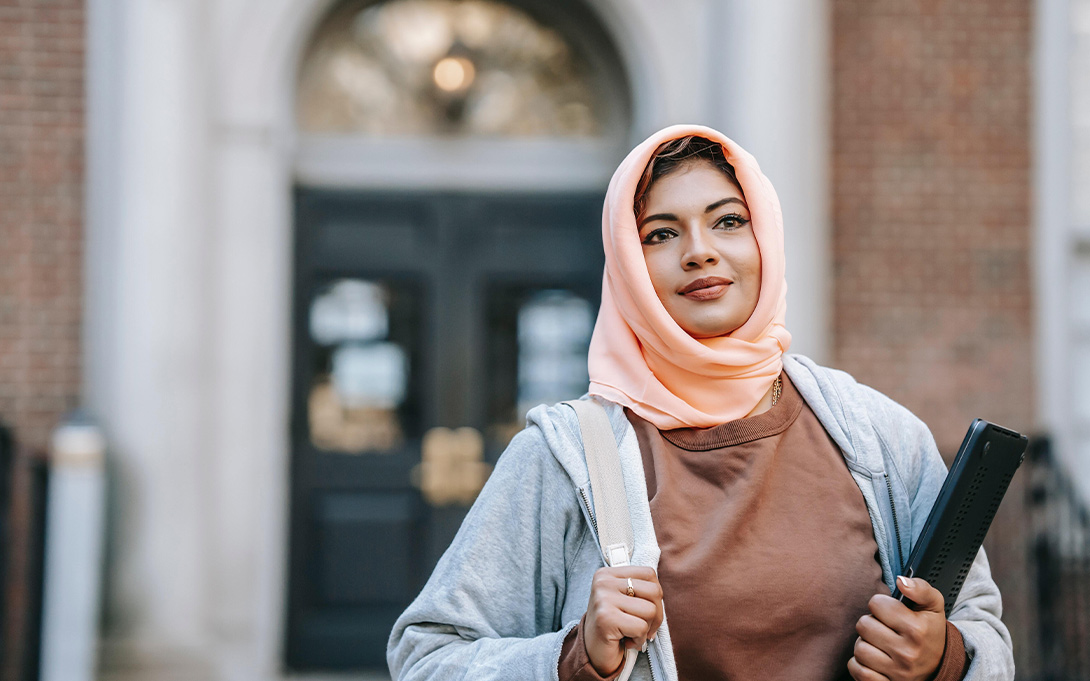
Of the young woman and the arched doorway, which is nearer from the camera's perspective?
the young woman

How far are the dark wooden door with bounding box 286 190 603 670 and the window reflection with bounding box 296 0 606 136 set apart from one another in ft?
1.59

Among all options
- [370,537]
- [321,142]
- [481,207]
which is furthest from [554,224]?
[370,537]

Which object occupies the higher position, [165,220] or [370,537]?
[165,220]

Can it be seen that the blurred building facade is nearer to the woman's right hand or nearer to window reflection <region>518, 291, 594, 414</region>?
window reflection <region>518, 291, 594, 414</region>

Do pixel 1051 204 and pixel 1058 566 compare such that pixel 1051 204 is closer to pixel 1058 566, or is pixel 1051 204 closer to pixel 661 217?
pixel 1058 566

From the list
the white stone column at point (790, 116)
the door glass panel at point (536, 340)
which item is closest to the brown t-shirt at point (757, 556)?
the white stone column at point (790, 116)

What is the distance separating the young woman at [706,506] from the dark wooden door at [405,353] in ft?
13.1

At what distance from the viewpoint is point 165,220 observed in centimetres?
465

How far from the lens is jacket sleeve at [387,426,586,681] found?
4.70 ft

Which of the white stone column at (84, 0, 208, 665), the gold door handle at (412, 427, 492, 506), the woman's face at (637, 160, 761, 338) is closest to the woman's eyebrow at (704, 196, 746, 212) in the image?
the woman's face at (637, 160, 761, 338)

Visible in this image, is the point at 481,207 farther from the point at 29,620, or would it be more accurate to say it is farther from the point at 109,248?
the point at 29,620

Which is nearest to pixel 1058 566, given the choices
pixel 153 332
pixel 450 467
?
pixel 450 467

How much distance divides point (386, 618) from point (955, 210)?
3857mm

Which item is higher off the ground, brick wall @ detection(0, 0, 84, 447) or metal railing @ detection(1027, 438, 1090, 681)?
brick wall @ detection(0, 0, 84, 447)
